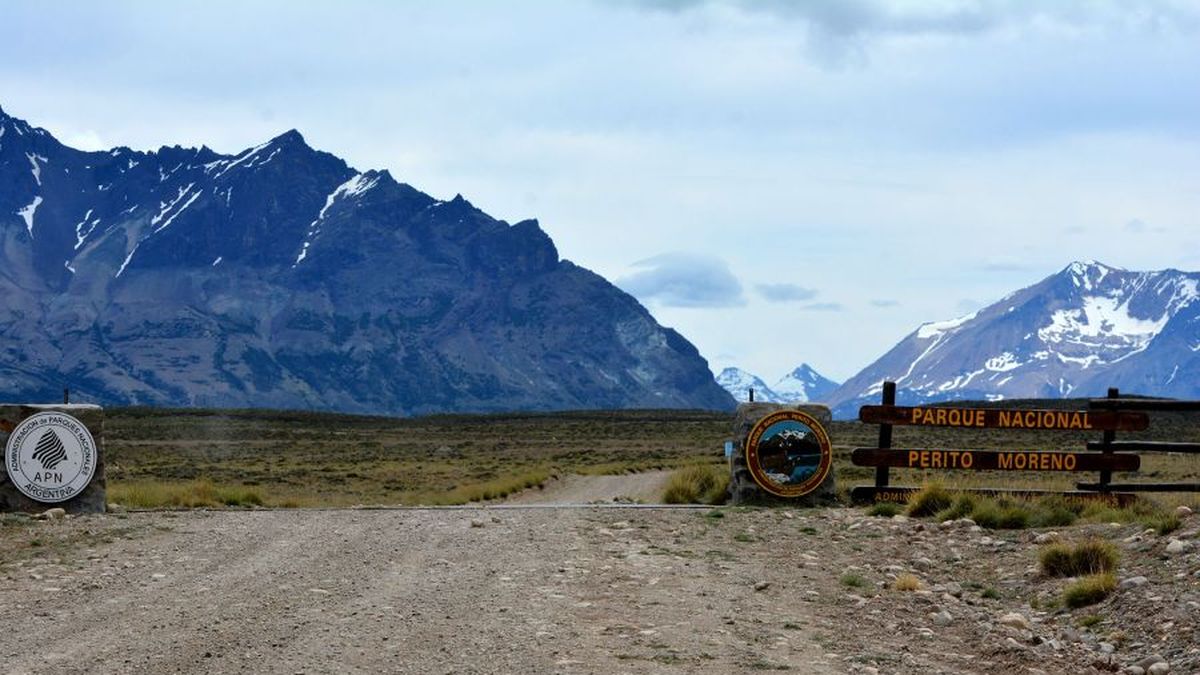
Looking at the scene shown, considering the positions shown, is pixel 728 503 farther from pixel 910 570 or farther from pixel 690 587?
pixel 690 587

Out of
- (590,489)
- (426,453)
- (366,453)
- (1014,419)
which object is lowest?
(366,453)

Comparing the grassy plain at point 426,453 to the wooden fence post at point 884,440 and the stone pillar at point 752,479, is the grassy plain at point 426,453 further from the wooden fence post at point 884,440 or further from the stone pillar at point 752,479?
the stone pillar at point 752,479

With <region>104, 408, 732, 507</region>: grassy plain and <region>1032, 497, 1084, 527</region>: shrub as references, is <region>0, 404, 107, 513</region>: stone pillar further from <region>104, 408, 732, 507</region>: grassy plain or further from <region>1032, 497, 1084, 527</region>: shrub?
<region>1032, 497, 1084, 527</region>: shrub

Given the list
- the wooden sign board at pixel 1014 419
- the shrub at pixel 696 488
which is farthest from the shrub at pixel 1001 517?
the shrub at pixel 696 488

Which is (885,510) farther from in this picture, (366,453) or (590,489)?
(366,453)

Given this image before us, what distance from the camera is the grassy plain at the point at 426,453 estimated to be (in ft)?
102

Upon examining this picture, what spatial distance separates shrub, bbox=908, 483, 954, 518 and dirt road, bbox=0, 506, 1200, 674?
0.94m

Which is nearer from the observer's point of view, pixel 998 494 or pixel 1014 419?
pixel 998 494

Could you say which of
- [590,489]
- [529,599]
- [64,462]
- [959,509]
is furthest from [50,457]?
[590,489]

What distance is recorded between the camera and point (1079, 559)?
43.9 ft

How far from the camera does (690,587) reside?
41.9 ft

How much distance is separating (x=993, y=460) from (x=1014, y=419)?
0.68 meters

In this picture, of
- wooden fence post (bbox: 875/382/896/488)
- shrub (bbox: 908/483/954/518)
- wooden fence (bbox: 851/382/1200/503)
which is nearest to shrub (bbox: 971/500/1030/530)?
shrub (bbox: 908/483/954/518)

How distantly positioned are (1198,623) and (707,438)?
70189 mm
